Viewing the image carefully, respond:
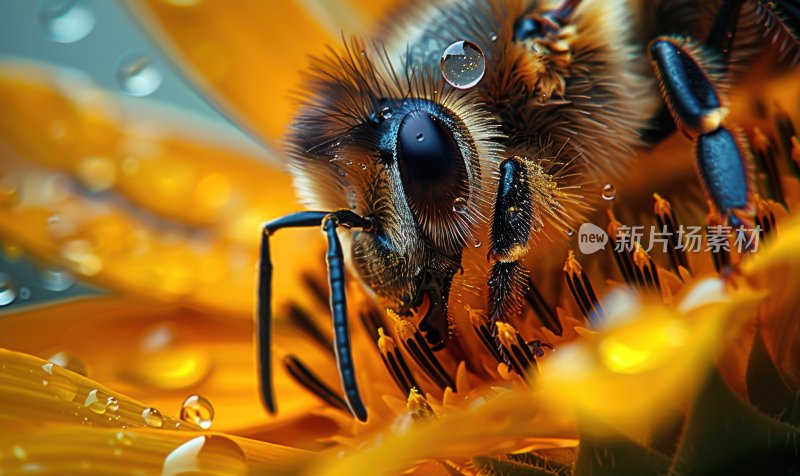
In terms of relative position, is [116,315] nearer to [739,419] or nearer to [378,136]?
[378,136]

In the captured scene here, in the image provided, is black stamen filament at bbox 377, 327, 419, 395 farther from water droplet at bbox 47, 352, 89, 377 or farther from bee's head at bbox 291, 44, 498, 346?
water droplet at bbox 47, 352, 89, 377

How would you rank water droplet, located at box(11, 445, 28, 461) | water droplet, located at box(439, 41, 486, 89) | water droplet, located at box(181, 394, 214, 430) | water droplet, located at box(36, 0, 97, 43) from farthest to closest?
water droplet, located at box(36, 0, 97, 43), water droplet, located at box(181, 394, 214, 430), water droplet, located at box(439, 41, 486, 89), water droplet, located at box(11, 445, 28, 461)

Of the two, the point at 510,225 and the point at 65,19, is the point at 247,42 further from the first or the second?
the point at 510,225

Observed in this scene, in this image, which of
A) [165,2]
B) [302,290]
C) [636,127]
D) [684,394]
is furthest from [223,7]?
[684,394]

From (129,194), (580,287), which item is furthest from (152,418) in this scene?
(129,194)

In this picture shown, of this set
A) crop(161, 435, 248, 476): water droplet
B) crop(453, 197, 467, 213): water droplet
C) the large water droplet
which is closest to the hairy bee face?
crop(453, 197, 467, 213): water droplet
